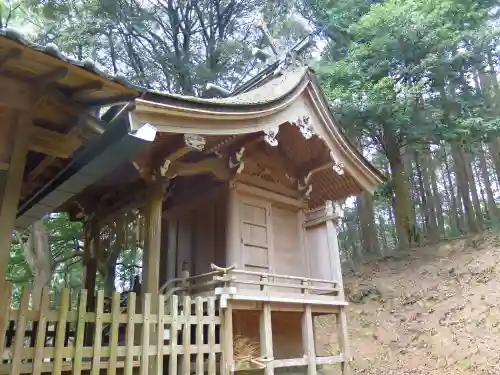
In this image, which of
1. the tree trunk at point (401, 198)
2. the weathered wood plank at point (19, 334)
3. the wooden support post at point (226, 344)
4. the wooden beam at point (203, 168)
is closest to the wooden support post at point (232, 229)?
the wooden beam at point (203, 168)

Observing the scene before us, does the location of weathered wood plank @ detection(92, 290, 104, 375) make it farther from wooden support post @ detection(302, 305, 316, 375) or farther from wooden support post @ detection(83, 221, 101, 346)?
wooden support post @ detection(83, 221, 101, 346)

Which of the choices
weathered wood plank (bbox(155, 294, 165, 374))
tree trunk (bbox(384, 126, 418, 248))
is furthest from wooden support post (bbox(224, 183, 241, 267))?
tree trunk (bbox(384, 126, 418, 248))

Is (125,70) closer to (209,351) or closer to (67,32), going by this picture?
(67,32)

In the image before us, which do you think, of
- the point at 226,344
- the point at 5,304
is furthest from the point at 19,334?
the point at 226,344

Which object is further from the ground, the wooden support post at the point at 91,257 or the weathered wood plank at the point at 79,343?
the wooden support post at the point at 91,257

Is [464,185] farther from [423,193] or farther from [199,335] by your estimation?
[199,335]

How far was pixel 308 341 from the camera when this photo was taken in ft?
22.9

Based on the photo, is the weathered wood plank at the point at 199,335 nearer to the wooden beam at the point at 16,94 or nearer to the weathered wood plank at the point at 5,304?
the weathered wood plank at the point at 5,304

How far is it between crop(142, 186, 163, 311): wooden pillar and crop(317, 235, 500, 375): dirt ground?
21.3 ft

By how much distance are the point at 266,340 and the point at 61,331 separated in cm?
321

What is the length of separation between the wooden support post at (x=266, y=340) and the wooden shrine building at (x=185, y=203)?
2 centimetres

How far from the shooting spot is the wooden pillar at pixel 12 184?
11.4 ft

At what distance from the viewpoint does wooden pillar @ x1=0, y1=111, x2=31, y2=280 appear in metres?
3.46

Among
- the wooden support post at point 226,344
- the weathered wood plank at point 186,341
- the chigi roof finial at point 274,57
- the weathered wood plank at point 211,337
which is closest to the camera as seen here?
the weathered wood plank at point 186,341
